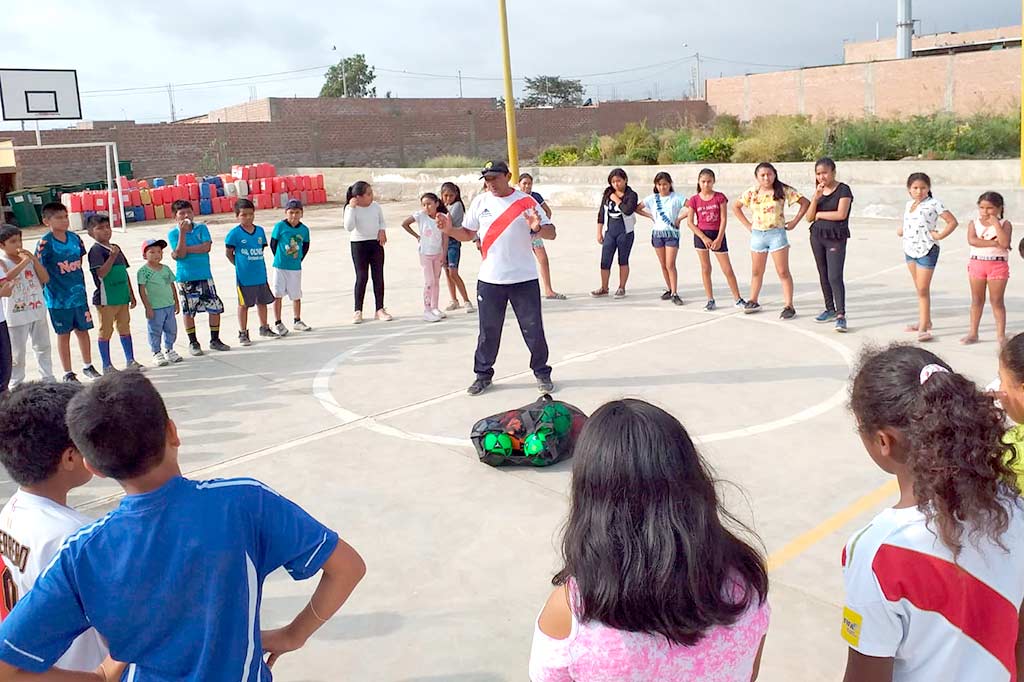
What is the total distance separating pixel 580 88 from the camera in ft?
248

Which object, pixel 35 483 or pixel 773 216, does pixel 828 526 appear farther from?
pixel 773 216

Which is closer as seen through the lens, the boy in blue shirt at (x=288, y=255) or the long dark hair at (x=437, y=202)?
the boy in blue shirt at (x=288, y=255)

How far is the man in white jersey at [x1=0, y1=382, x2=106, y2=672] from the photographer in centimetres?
237

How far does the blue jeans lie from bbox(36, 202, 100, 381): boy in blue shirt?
75 centimetres

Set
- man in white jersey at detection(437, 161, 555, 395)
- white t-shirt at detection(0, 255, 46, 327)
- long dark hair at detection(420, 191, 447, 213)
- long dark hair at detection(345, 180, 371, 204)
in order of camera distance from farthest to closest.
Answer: long dark hair at detection(345, 180, 371, 204) < long dark hair at detection(420, 191, 447, 213) < white t-shirt at detection(0, 255, 46, 327) < man in white jersey at detection(437, 161, 555, 395)

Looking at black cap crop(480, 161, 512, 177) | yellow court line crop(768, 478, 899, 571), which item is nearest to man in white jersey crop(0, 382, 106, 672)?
yellow court line crop(768, 478, 899, 571)

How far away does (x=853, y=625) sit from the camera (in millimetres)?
2059

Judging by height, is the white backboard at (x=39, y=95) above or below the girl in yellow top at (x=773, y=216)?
above

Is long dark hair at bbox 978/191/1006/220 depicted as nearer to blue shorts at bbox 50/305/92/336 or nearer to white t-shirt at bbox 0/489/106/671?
white t-shirt at bbox 0/489/106/671

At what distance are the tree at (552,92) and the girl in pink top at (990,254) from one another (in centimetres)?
6780

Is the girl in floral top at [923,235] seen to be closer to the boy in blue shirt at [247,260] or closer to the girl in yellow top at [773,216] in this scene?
the girl in yellow top at [773,216]

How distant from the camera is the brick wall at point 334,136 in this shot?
108 ft

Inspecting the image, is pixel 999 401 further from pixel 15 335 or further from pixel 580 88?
pixel 580 88

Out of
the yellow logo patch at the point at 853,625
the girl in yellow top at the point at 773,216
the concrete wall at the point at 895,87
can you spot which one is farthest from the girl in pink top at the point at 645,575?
the concrete wall at the point at 895,87
